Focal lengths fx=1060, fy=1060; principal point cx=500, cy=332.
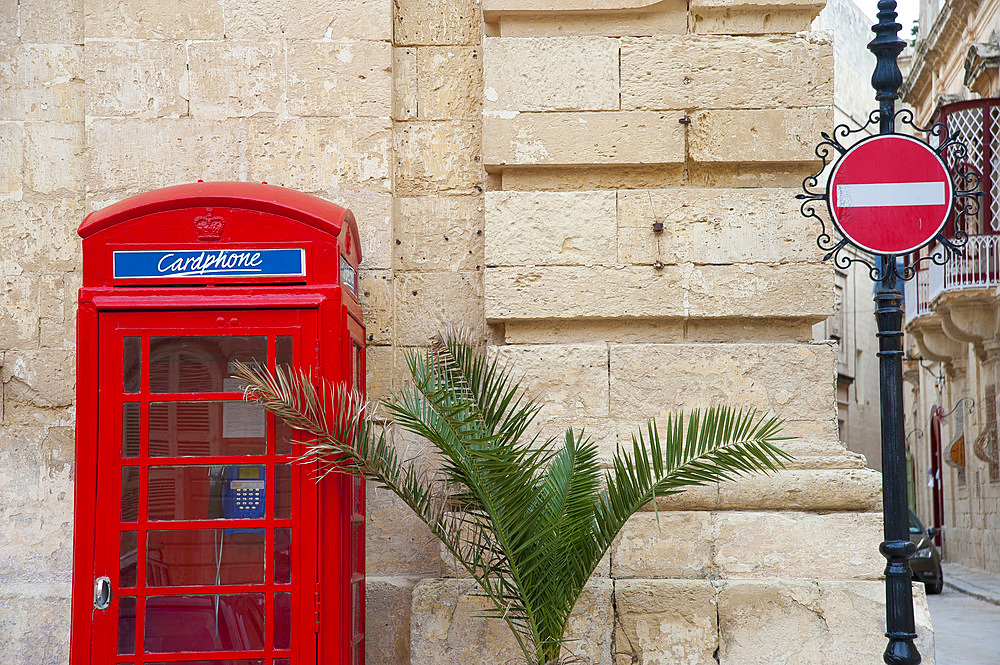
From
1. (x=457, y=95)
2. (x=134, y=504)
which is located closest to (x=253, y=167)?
(x=457, y=95)

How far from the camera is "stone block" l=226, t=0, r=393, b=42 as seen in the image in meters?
5.43

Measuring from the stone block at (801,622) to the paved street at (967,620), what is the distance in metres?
3.77

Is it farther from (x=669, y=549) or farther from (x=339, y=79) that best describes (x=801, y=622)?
(x=339, y=79)

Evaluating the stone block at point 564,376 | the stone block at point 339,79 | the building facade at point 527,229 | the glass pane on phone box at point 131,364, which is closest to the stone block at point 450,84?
the building facade at point 527,229

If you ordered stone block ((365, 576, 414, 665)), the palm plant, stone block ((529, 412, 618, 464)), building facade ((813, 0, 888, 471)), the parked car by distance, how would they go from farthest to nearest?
building facade ((813, 0, 888, 471))
the parked car
stone block ((365, 576, 414, 665))
stone block ((529, 412, 618, 464))
the palm plant

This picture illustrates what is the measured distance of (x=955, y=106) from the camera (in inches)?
665

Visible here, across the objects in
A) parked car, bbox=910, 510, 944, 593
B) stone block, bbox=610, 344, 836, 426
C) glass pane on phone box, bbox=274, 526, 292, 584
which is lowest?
parked car, bbox=910, 510, 944, 593

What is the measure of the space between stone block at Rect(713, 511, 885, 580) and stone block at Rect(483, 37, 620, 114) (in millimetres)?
2144

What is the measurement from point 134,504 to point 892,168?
10.8 ft

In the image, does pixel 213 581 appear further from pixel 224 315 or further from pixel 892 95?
pixel 892 95

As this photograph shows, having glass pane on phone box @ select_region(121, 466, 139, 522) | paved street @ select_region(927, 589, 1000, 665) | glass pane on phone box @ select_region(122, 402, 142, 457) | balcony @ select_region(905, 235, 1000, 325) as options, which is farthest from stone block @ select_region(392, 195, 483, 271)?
balcony @ select_region(905, 235, 1000, 325)

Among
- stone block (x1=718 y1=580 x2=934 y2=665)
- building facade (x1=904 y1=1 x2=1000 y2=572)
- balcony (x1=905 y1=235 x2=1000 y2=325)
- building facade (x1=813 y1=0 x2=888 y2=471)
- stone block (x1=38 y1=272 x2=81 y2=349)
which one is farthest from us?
building facade (x1=813 y1=0 x2=888 y2=471)

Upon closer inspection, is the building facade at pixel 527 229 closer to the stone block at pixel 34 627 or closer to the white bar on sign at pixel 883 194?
the stone block at pixel 34 627

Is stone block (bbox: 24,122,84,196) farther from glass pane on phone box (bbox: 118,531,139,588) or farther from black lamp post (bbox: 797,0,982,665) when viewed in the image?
black lamp post (bbox: 797,0,982,665)
